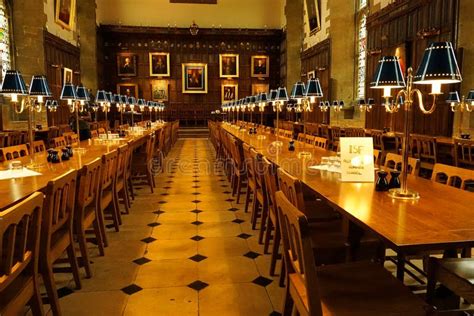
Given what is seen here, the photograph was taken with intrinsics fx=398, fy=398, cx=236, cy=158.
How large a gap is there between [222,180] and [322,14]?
1140 cm

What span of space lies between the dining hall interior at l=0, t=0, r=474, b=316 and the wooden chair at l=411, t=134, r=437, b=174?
0.05 m

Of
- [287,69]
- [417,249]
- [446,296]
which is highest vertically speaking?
[287,69]

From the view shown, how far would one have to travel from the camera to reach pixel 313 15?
1770 cm

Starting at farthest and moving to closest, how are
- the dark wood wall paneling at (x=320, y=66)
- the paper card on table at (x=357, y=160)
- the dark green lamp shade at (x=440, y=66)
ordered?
1. the dark wood wall paneling at (x=320, y=66)
2. the paper card on table at (x=357, y=160)
3. the dark green lamp shade at (x=440, y=66)

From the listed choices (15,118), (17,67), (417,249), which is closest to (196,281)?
(417,249)

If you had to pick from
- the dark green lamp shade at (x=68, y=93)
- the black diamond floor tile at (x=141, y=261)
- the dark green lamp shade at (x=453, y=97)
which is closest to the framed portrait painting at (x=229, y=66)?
the dark green lamp shade at (x=453, y=97)

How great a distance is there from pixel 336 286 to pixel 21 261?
5.36 feet

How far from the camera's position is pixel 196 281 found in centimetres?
340

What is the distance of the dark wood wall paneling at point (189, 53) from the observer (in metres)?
22.0

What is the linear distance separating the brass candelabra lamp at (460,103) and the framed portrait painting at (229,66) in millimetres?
15845

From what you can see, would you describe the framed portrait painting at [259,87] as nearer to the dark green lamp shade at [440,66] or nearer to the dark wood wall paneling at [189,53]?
the dark wood wall paneling at [189,53]

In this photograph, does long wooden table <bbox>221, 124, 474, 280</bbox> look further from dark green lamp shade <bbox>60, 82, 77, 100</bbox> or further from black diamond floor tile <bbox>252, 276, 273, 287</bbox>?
dark green lamp shade <bbox>60, 82, 77, 100</bbox>

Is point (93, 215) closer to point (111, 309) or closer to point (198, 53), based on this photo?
point (111, 309)

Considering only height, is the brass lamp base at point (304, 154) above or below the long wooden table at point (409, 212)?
above
